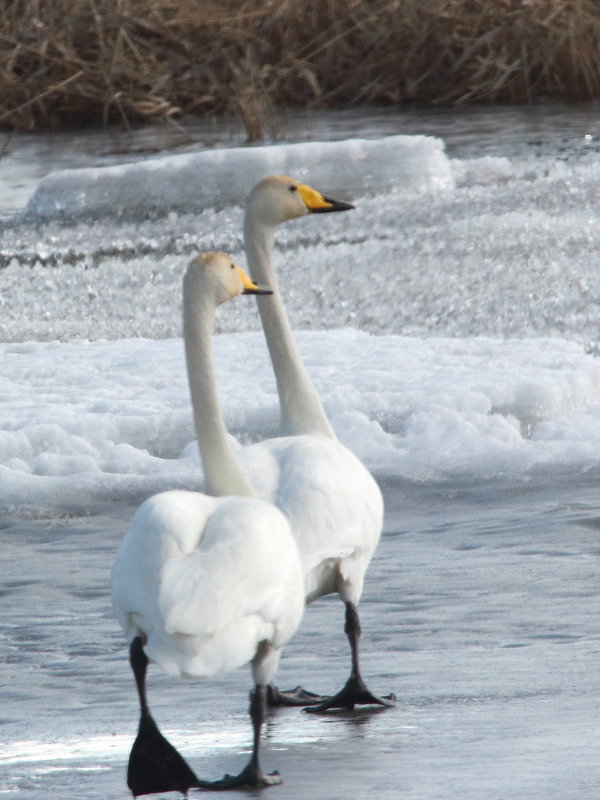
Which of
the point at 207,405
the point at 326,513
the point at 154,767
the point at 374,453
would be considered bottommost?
the point at 374,453

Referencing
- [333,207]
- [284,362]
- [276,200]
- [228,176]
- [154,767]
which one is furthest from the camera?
[228,176]

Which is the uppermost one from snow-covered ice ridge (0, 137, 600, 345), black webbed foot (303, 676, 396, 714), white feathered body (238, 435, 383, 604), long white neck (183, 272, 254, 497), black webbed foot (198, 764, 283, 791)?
long white neck (183, 272, 254, 497)

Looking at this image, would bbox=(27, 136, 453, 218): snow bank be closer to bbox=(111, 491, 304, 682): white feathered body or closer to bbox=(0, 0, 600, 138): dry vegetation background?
bbox=(0, 0, 600, 138): dry vegetation background

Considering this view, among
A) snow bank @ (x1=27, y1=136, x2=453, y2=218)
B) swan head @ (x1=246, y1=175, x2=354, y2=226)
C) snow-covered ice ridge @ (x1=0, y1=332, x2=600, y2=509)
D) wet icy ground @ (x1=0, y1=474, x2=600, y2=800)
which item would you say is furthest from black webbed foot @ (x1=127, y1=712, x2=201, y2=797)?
snow bank @ (x1=27, y1=136, x2=453, y2=218)

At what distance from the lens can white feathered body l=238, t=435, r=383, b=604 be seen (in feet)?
12.5

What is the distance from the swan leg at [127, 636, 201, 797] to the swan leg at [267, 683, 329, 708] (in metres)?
0.72

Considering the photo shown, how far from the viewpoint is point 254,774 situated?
3.17m

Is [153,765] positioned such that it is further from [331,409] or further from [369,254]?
[369,254]

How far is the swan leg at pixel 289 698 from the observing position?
3910 mm

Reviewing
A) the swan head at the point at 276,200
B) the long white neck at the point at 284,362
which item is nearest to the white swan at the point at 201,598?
the long white neck at the point at 284,362

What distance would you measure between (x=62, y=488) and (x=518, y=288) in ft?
12.4

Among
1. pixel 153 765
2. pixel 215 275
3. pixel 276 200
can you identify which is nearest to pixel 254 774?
pixel 153 765

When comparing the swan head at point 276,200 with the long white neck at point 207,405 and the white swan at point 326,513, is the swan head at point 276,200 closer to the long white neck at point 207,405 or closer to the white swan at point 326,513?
the white swan at point 326,513

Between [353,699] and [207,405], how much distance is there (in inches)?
30.9
